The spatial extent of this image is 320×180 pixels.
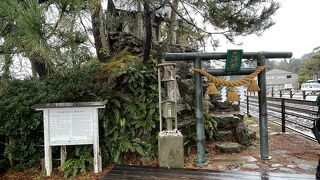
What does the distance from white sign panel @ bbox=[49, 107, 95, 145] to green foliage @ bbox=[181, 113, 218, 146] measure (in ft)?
7.31

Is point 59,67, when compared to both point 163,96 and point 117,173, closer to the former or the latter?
point 117,173

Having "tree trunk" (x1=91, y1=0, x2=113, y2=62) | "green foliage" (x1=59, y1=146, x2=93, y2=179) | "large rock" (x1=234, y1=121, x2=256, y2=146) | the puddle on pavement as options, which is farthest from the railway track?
"tree trunk" (x1=91, y1=0, x2=113, y2=62)

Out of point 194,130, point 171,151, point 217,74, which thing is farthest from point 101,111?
point 217,74

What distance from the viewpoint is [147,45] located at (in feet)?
17.7

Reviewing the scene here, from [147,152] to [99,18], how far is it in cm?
379

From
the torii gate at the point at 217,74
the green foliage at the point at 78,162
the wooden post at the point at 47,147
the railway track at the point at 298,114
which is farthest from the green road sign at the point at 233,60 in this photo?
the wooden post at the point at 47,147

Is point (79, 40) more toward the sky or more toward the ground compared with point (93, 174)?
more toward the sky

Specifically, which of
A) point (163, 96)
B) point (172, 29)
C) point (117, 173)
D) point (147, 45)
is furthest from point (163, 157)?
point (172, 29)

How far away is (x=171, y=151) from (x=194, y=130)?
140cm

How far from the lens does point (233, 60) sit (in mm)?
4922

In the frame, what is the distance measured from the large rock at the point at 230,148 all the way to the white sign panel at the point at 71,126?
2.97 m

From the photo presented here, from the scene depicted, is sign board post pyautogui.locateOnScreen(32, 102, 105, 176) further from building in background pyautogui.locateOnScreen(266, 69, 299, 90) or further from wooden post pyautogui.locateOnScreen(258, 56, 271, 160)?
building in background pyautogui.locateOnScreen(266, 69, 299, 90)

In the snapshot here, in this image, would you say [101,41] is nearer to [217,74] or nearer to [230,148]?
[217,74]

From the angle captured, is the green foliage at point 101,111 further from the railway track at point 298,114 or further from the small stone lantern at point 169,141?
the railway track at point 298,114
